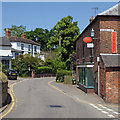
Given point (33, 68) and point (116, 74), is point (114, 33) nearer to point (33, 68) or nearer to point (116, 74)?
point (116, 74)

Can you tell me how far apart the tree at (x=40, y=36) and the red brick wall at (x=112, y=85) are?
6777 centimetres

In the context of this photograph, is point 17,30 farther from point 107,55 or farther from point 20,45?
point 107,55

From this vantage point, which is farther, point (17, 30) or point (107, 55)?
point (17, 30)

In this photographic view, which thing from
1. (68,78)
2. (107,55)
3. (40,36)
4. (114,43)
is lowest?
(68,78)

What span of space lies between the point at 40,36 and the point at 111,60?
67554 mm

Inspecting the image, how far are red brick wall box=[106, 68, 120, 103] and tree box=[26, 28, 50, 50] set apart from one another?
222 ft

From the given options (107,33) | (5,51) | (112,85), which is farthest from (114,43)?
(5,51)

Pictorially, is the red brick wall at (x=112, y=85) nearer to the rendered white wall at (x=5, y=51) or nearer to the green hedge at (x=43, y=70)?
the rendered white wall at (x=5, y=51)

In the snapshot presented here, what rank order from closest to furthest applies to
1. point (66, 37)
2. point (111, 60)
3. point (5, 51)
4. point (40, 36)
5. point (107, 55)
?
point (111, 60), point (107, 55), point (5, 51), point (66, 37), point (40, 36)

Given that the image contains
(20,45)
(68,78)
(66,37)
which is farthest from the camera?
(20,45)

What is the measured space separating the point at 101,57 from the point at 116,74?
2.03 meters

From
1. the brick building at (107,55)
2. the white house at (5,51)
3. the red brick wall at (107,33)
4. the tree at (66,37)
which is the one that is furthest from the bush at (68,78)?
the white house at (5,51)

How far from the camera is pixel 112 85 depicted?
625 inches

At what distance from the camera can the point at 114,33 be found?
17.4m
